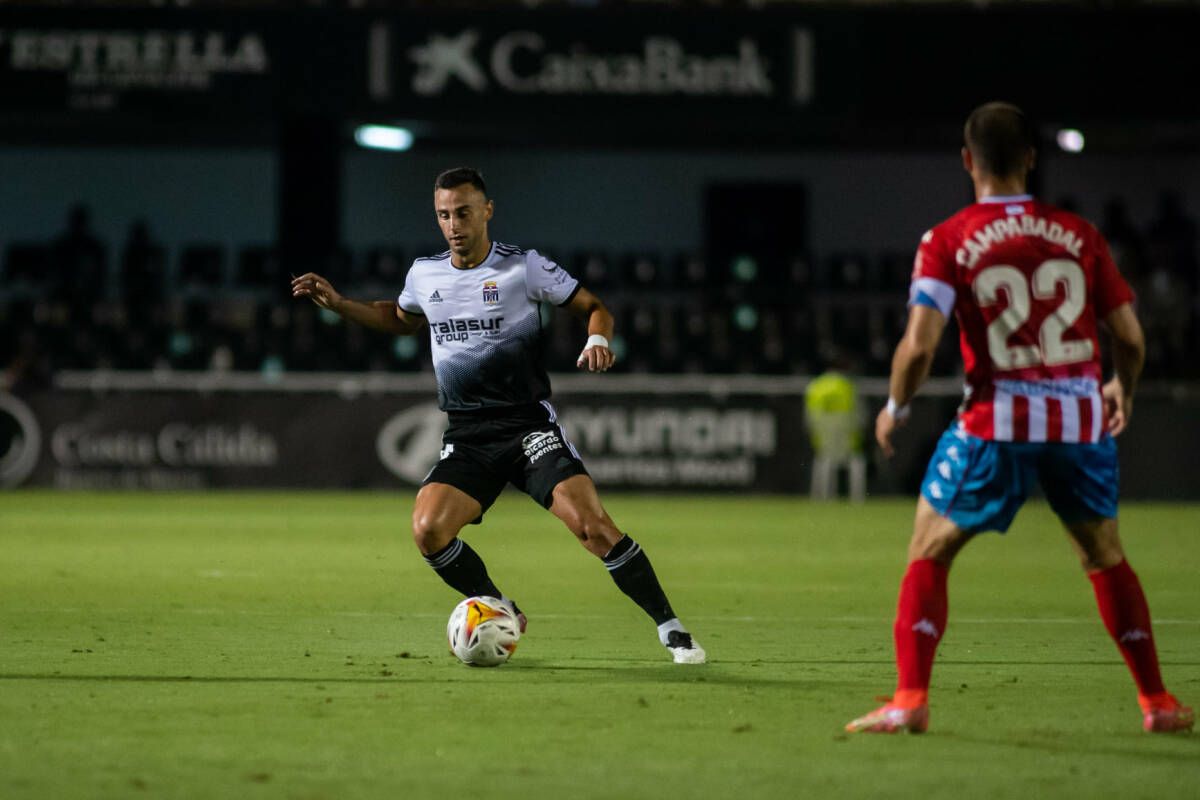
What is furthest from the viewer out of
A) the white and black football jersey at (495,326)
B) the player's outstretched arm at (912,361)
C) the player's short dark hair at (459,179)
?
the white and black football jersey at (495,326)

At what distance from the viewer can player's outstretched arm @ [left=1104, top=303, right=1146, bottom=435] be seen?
596 centimetres

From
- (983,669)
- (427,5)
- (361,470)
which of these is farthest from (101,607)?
(427,5)

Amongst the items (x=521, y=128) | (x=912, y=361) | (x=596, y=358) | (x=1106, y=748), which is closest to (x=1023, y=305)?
(x=912, y=361)

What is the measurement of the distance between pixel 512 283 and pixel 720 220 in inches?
872

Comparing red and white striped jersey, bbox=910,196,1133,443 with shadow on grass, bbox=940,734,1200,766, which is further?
red and white striped jersey, bbox=910,196,1133,443

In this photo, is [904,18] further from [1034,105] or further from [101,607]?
[101,607]

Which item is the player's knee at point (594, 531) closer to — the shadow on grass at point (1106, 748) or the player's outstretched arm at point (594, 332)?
the player's outstretched arm at point (594, 332)

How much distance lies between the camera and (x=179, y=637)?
8.92 metres

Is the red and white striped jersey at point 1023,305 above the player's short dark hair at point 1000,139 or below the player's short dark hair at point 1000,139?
below

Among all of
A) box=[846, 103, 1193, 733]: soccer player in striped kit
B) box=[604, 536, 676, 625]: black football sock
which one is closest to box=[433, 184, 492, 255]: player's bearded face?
box=[604, 536, 676, 625]: black football sock

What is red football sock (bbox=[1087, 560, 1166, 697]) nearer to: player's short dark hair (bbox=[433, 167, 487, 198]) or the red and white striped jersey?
the red and white striped jersey

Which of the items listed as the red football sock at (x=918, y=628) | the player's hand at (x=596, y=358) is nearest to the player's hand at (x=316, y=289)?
the player's hand at (x=596, y=358)

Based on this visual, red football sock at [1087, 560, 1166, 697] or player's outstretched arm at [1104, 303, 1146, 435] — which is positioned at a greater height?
player's outstretched arm at [1104, 303, 1146, 435]

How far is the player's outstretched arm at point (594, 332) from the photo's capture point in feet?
25.7
